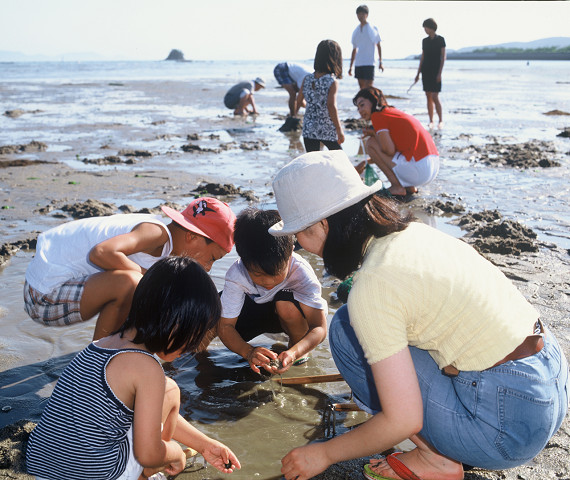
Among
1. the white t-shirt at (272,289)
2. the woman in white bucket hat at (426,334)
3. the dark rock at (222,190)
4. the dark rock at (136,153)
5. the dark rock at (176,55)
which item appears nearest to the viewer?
the woman in white bucket hat at (426,334)

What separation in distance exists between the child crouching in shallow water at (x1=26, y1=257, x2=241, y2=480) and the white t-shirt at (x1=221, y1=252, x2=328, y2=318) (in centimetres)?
90

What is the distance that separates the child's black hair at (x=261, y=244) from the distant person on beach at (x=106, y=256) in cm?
19

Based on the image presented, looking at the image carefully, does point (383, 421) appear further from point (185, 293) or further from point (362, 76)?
point (362, 76)

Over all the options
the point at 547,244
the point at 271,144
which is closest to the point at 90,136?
the point at 271,144

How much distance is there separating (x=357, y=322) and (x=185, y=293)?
55cm

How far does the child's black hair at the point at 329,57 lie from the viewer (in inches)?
228

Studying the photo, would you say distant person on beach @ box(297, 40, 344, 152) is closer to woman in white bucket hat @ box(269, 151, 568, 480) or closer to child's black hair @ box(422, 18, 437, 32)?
woman in white bucket hat @ box(269, 151, 568, 480)

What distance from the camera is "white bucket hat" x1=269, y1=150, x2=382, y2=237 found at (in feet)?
5.91

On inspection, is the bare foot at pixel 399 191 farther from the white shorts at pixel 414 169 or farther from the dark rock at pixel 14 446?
the dark rock at pixel 14 446

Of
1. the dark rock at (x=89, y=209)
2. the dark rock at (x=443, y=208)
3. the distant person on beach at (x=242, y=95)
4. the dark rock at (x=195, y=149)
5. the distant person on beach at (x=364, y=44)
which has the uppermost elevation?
the distant person on beach at (x=364, y=44)

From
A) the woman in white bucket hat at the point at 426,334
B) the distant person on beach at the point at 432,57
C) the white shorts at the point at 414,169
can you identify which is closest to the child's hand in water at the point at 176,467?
the woman in white bucket hat at the point at 426,334

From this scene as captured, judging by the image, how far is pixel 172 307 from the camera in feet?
6.11

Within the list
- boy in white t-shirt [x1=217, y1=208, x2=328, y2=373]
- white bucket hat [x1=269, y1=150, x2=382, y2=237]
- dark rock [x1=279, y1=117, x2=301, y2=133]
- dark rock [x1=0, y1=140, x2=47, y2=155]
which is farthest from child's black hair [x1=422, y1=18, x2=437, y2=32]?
white bucket hat [x1=269, y1=150, x2=382, y2=237]

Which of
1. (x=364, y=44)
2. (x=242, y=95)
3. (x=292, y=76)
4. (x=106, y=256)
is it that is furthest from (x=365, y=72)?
(x=106, y=256)
